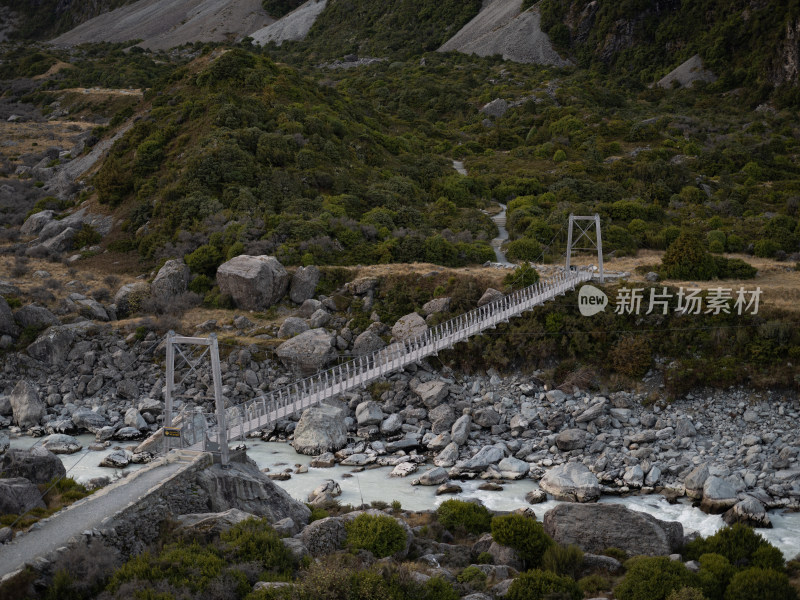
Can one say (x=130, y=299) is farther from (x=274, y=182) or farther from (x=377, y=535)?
(x=377, y=535)

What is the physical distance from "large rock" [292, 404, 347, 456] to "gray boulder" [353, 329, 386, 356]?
18.3 ft

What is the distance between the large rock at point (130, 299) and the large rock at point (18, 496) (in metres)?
20.7

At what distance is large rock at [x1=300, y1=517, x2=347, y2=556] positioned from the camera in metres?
15.8

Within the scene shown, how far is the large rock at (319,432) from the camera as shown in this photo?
83.8ft

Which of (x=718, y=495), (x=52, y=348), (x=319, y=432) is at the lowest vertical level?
(x=718, y=495)

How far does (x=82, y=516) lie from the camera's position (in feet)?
50.1

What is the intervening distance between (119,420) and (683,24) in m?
99.7

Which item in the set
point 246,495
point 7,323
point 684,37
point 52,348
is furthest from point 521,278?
point 684,37

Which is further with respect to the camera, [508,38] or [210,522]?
[508,38]

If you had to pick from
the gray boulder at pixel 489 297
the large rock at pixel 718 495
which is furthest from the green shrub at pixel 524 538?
the gray boulder at pixel 489 297

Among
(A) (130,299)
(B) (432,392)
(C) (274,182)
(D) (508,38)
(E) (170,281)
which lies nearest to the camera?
(B) (432,392)

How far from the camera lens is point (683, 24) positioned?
101 metres

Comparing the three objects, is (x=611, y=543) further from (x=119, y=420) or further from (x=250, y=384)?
(x=119, y=420)

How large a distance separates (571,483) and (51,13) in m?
202
